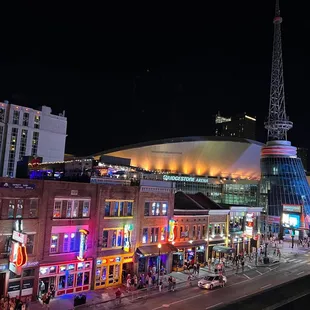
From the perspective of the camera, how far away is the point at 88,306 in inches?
1027

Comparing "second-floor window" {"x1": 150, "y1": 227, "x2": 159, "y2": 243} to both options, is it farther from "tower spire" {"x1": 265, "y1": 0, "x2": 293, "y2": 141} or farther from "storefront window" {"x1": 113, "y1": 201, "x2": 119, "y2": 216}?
"tower spire" {"x1": 265, "y1": 0, "x2": 293, "y2": 141}

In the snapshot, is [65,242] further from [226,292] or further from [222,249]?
[222,249]

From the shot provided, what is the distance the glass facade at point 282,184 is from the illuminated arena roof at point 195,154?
318 inches

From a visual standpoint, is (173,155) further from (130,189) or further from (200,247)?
(130,189)

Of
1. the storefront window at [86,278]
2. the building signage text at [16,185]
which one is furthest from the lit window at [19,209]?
the storefront window at [86,278]

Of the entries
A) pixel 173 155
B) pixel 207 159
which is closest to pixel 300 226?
pixel 207 159

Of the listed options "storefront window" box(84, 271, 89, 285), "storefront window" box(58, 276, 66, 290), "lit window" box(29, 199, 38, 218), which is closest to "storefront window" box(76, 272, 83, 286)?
"storefront window" box(84, 271, 89, 285)

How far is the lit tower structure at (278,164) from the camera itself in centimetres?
9131

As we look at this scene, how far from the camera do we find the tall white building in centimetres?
8644

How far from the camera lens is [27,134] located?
90625 millimetres

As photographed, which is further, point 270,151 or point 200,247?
point 270,151

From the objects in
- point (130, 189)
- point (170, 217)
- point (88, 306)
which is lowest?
point (88, 306)

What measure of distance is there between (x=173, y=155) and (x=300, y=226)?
41.4m

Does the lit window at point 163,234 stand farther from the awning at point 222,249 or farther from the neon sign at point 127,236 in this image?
the awning at point 222,249
